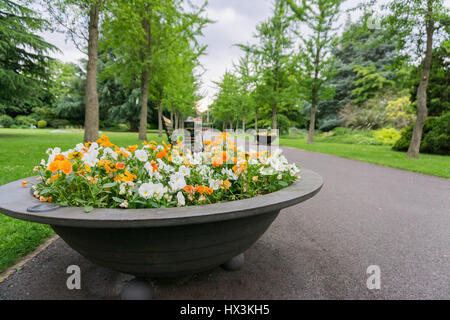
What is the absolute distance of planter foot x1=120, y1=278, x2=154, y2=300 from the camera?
4.63 feet

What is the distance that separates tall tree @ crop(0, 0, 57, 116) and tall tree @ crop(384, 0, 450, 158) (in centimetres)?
1530

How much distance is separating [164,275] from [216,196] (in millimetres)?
574

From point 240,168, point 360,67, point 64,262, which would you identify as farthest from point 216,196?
point 360,67

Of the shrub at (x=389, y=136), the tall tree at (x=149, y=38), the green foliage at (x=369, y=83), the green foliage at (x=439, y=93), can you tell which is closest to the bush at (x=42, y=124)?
the tall tree at (x=149, y=38)

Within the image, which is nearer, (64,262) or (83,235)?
(83,235)

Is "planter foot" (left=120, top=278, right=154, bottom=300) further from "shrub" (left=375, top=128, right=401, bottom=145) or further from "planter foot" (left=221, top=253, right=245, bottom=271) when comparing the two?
"shrub" (left=375, top=128, right=401, bottom=145)

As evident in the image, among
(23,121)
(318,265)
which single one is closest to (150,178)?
(318,265)

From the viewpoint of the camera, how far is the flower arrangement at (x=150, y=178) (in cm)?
129

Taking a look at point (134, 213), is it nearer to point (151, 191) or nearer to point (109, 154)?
point (151, 191)

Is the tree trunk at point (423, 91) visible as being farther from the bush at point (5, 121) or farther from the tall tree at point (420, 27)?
the bush at point (5, 121)

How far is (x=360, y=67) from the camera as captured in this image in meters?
23.0

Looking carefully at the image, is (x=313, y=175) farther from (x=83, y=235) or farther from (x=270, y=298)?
(x=83, y=235)

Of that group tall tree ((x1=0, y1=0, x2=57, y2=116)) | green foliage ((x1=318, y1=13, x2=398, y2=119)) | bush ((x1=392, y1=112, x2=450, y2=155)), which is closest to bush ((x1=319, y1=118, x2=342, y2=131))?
green foliage ((x1=318, y1=13, x2=398, y2=119))

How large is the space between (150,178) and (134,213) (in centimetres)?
57
